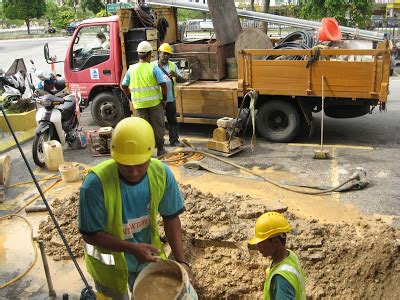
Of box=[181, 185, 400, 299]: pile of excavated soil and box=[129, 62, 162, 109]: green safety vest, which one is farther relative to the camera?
box=[129, 62, 162, 109]: green safety vest

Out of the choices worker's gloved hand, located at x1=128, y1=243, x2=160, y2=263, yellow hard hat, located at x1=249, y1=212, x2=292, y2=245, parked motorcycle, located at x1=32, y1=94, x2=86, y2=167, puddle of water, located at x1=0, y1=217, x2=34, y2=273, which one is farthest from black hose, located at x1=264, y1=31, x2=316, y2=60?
worker's gloved hand, located at x1=128, y1=243, x2=160, y2=263

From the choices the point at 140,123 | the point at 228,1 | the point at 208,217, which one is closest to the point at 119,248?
the point at 140,123

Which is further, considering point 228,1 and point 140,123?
point 228,1

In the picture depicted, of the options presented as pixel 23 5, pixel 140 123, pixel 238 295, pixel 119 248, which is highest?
pixel 23 5

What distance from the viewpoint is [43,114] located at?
8227 mm

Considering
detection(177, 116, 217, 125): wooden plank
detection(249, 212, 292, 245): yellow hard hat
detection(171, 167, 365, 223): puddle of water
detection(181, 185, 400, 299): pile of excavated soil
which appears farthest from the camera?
detection(177, 116, 217, 125): wooden plank

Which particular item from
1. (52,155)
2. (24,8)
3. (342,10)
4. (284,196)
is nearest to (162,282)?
(284,196)

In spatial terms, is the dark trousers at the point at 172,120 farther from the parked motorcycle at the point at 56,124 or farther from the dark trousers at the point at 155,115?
the parked motorcycle at the point at 56,124

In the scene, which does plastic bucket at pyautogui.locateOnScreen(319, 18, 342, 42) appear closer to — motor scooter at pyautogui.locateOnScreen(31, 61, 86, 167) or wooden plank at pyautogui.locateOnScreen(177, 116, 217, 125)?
wooden plank at pyautogui.locateOnScreen(177, 116, 217, 125)

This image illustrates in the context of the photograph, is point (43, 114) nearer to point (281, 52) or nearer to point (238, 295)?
point (281, 52)

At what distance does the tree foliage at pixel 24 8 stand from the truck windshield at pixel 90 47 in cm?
4382

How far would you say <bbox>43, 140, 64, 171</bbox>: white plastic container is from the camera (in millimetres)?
7785

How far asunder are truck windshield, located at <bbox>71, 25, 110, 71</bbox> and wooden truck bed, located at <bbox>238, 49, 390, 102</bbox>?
3.12 meters

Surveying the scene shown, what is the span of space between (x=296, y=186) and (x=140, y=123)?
4490mm
